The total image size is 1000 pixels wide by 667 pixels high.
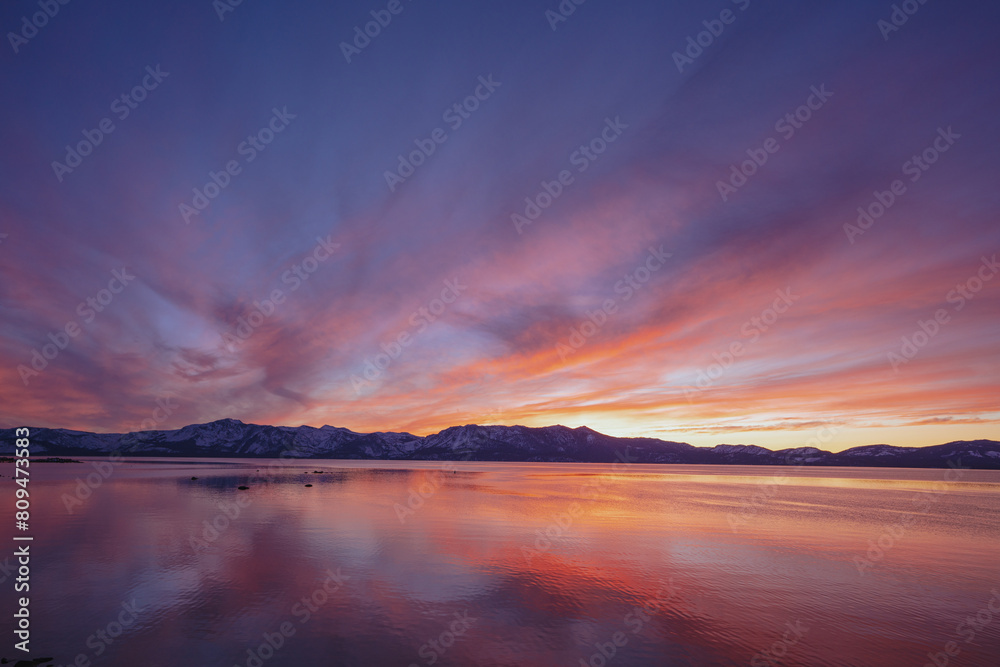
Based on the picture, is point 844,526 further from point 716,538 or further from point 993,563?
point 716,538

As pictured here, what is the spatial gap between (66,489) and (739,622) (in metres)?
109

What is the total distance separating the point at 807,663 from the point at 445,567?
22.1 meters

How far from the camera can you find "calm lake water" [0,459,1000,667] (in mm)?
20453

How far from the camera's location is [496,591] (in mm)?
28047

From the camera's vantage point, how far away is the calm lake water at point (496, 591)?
2045cm

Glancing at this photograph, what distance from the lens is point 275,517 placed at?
5325 centimetres

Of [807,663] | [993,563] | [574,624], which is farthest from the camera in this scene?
[993,563]

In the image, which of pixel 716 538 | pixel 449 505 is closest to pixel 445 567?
pixel 716 538

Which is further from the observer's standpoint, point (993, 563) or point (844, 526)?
point (844, 526)

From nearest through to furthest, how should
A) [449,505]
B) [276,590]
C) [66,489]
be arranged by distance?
[276,590] → [449,505] → [66,489]

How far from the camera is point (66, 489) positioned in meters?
81.2

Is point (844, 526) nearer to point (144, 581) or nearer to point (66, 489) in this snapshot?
point (144, 581)

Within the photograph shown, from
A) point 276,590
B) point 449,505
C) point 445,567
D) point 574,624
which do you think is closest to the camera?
point 574,624

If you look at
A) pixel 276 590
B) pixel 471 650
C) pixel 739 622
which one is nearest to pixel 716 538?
pixel 739 622
